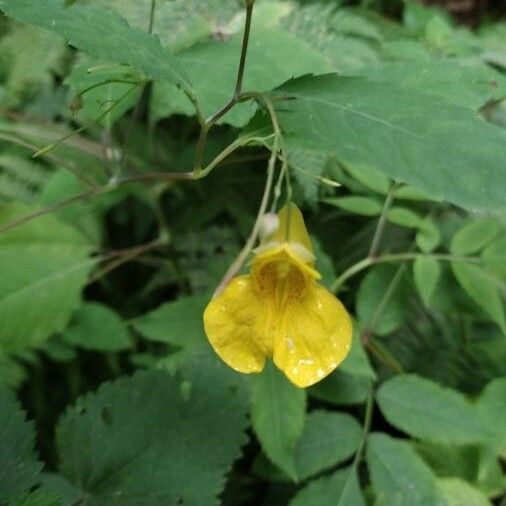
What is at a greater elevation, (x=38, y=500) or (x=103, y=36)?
(x=103, y=36)

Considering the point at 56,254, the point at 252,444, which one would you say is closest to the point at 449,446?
the point at 252,444

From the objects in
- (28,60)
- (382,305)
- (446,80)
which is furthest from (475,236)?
(28,60)

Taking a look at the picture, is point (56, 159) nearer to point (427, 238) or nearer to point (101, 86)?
point (101, 86)

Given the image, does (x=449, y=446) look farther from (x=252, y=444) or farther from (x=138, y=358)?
(x=138, y=358)

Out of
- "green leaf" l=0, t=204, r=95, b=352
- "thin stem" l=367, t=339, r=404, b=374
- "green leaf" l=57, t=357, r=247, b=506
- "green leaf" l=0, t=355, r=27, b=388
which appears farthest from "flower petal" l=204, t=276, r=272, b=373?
"green leaf" l=0, t=355, r=27, b=388

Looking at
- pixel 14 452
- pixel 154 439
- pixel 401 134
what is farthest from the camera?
pixel 154 439

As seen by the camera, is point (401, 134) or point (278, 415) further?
point (278, 415)
